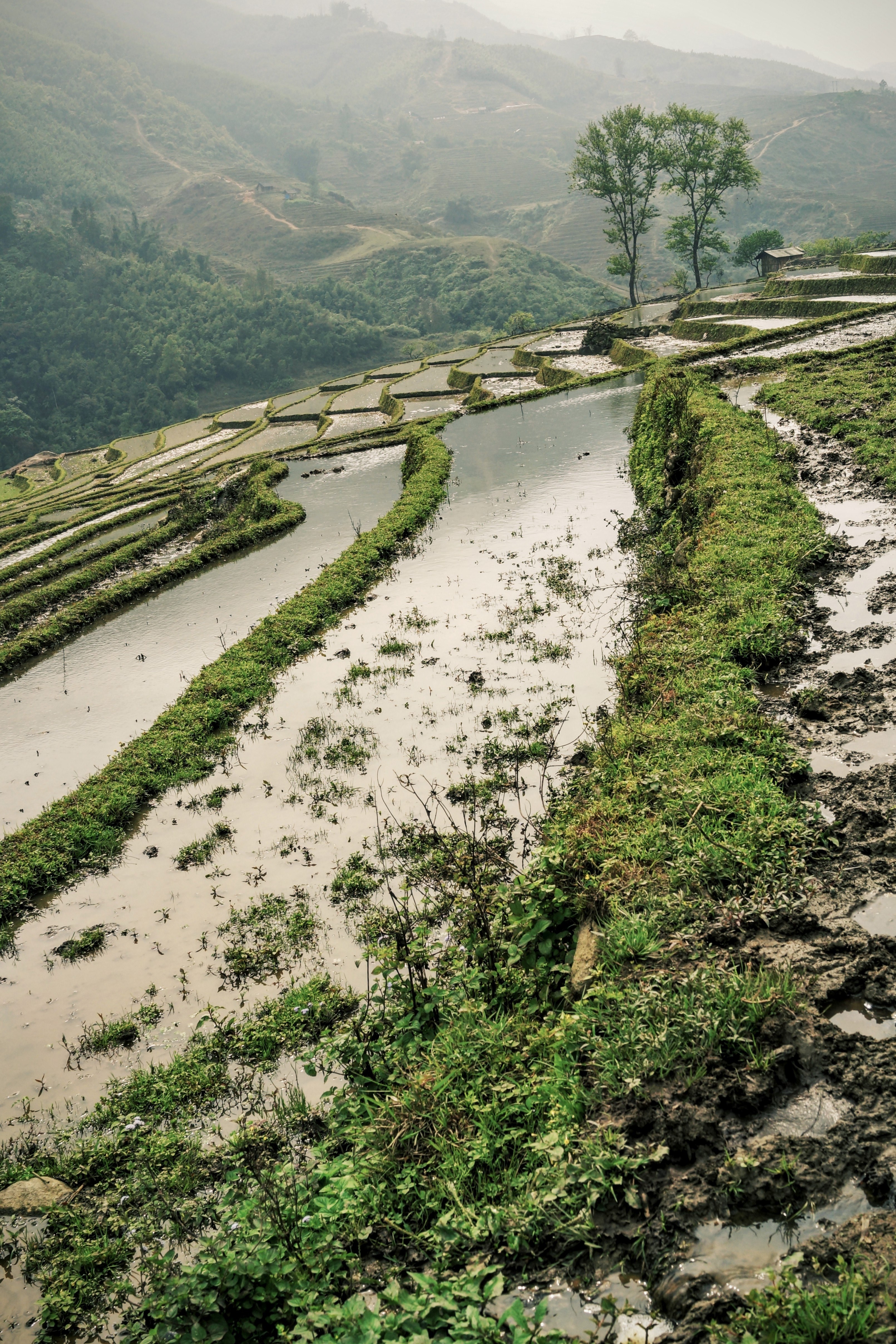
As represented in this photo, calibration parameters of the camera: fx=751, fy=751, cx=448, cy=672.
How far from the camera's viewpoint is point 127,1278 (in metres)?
4.03

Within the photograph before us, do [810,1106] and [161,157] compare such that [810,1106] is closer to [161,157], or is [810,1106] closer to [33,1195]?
[33,1195]

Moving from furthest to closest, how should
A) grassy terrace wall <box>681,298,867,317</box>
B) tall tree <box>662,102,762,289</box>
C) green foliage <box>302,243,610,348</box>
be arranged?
green foliage <box>302,243,610,348</box> → tall tree <box>662,102,762,289</box> → grassy terrace wall <box>681,298,867,317</box>

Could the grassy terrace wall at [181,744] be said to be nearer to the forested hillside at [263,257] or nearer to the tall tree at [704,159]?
the tall tree at [704,159]

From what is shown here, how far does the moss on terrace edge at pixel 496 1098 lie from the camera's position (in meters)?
3.15

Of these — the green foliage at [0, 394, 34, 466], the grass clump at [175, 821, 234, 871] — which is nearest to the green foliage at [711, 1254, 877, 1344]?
the grass clump at [175, 821, 234, 871]

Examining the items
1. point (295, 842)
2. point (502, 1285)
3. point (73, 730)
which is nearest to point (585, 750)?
point (295, 842)

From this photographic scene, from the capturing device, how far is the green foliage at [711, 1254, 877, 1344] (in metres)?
2.31

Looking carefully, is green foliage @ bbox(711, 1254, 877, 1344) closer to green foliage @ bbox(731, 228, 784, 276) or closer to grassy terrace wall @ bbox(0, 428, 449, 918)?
grassy terrace wall @ bbox(0, 428, 449, 918)

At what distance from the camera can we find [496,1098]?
3.88 m

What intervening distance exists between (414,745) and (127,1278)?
5560mm

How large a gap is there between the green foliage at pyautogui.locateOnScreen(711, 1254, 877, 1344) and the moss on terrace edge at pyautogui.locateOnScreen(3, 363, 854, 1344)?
42 cm

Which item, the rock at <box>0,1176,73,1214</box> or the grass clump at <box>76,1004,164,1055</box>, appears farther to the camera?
the grass clump at <box>76,1004,164,1055</box>

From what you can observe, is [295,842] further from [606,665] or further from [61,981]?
[606,665]

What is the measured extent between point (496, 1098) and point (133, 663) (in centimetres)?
1113
